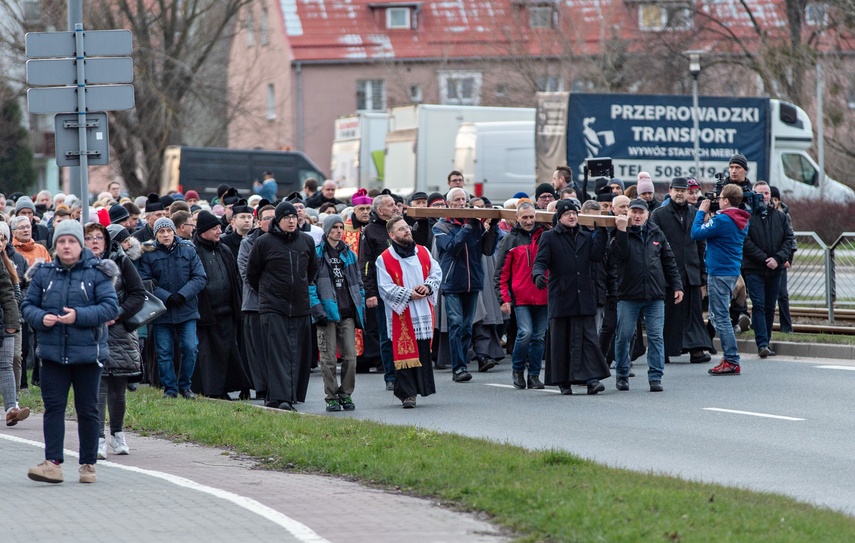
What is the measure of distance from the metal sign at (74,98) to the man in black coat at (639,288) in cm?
488

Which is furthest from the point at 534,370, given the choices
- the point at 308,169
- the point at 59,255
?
the point at 308,169

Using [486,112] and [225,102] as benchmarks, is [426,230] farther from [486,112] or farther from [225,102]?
[225,102]

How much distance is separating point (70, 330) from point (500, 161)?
22777 millimetres

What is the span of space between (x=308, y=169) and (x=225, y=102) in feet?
11.8

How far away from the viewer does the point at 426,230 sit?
1619cm

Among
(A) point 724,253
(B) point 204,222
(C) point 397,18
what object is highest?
(C) point 397,18

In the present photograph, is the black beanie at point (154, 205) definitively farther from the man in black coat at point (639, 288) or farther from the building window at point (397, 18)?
the building window at point (397, 18)

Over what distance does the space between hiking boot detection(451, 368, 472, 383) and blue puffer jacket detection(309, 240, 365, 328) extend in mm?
2087

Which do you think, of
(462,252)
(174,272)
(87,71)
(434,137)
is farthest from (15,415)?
(434,137)

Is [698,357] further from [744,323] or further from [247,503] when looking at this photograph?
[247,503]

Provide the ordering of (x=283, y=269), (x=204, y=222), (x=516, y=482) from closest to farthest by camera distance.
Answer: (x=516, y=482), (x=283, y=269), (x=204, y=222)

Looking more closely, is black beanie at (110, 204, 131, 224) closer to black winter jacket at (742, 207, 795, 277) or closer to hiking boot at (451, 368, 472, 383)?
hiking boot at (451, 368, 472, 383)

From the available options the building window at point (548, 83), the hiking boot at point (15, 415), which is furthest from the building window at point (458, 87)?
the hiking boot at point (15, 415)

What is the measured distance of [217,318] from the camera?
585 inches
